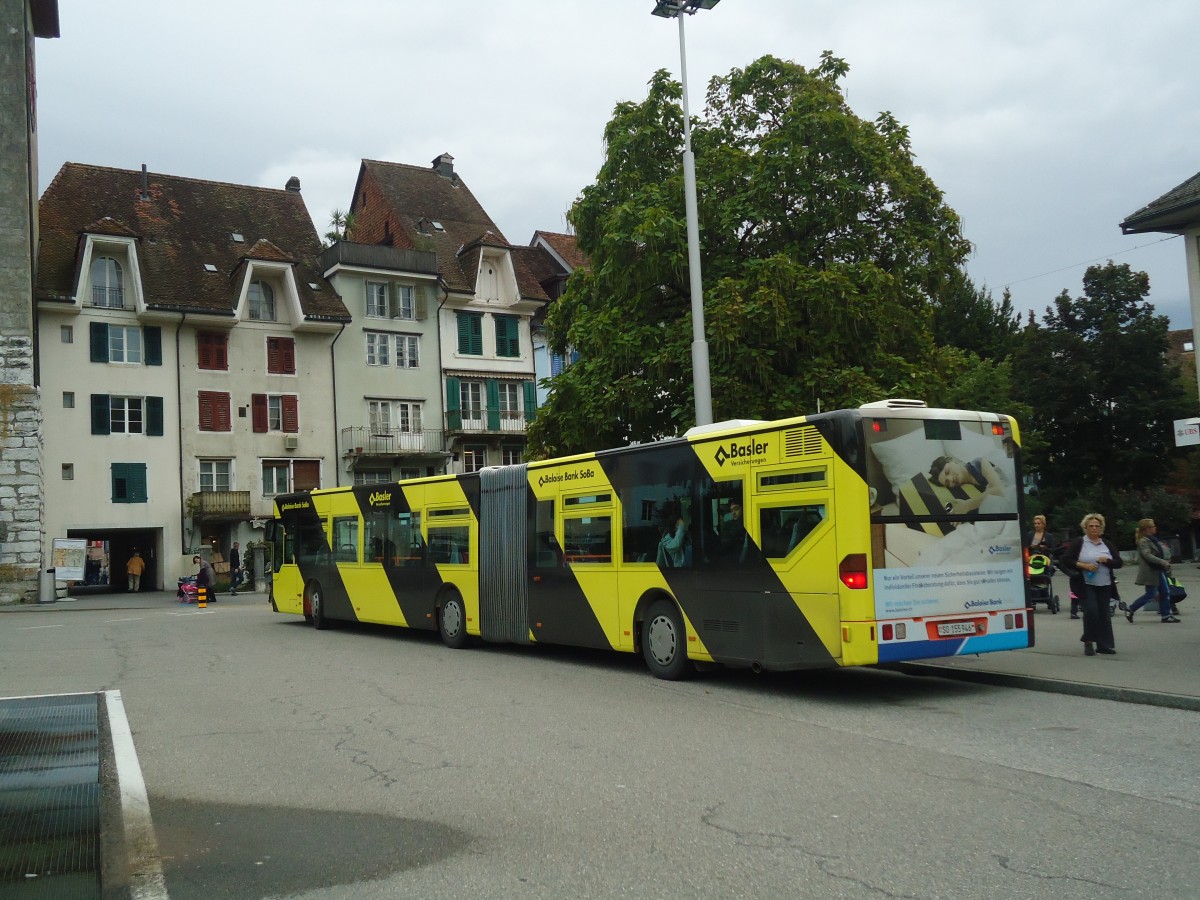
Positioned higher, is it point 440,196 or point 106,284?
point 440,196

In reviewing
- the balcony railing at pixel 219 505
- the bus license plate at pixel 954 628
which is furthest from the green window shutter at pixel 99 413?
the bus license plate at pixel 954 628

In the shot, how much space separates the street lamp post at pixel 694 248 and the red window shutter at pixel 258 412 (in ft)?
103

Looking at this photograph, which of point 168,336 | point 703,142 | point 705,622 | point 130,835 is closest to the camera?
point 130,835

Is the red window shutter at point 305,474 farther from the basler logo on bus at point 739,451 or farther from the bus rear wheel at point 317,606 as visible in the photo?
the basler logo on bus at point 739,451

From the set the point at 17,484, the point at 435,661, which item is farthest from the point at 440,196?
the point at 435,661

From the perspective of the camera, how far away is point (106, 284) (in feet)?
143

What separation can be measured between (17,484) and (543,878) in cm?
3650

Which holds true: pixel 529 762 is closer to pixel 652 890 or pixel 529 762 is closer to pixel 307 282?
pixel 652 890

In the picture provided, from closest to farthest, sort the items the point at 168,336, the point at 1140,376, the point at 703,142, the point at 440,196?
the point at 703,142 < the point at 1140,376 < the point at 168,336 < the point at 440,196

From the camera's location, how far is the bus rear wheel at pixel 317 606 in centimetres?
2277

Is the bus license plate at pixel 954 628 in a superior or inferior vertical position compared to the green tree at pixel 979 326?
inferior

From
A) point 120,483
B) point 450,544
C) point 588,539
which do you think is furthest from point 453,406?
point 588,539

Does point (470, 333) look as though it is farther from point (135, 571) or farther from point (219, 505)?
point (135, 571)

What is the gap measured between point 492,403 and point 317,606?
30.0m
